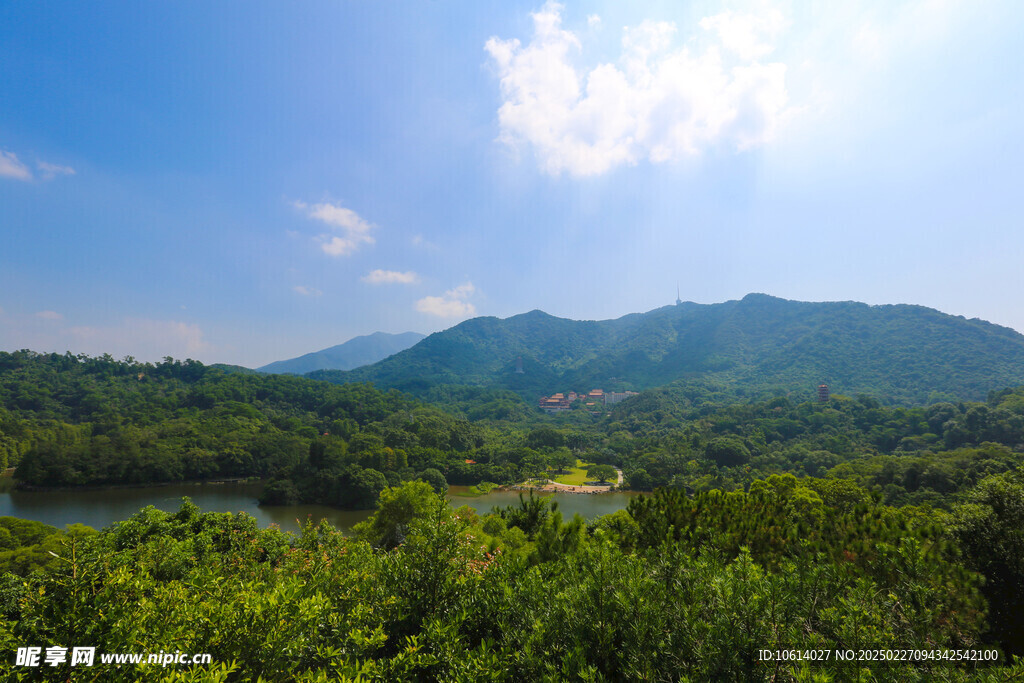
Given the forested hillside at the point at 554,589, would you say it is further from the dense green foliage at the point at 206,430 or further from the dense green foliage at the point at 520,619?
the dense green foliage at the point at 206,430

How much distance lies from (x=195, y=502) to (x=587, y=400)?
312 feet

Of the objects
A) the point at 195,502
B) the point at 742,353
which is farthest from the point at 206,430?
the point at 742,353

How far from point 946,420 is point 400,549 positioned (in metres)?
66.0

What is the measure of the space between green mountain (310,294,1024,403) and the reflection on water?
73.2 m

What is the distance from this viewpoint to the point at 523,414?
93312 mm

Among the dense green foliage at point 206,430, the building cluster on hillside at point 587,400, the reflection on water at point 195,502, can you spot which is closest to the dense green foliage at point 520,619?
the reflection on water at point 195,502

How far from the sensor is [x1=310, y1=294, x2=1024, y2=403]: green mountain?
8456 cm

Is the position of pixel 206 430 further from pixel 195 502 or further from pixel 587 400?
pixel 587 400

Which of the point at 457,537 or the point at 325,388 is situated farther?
the point at 325,388

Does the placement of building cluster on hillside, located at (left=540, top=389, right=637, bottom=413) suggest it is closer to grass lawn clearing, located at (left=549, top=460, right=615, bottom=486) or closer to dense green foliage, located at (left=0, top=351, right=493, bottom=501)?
dense green foliage, located at (left=0, top=351, right=493, bottom=501)

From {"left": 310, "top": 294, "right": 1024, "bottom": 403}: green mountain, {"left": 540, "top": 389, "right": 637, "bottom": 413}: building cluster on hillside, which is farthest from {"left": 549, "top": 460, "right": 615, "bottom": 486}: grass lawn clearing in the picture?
{"left": 310, "top": 294, "right": 1024, "bottom": 403}: green mountain

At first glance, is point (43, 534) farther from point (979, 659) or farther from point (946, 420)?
point (946, 420)

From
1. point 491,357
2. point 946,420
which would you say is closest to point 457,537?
point 946,420

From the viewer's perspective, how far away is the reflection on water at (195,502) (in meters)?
29.1
